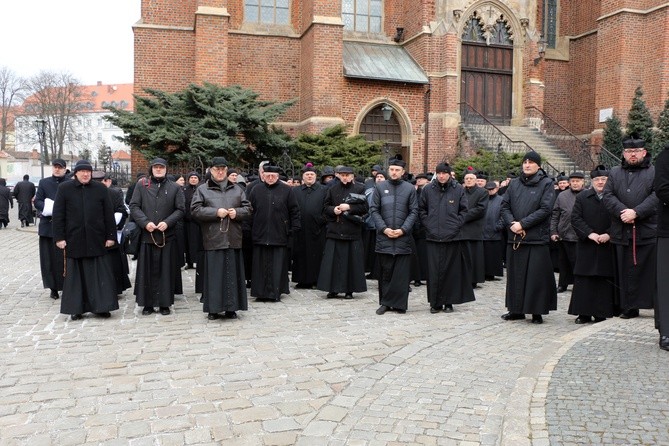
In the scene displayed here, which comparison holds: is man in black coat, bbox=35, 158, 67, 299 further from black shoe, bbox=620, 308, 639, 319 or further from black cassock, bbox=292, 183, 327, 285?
black shoe, bbox=620, 308, 639, 319

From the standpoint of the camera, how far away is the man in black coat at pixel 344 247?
31.9 ft

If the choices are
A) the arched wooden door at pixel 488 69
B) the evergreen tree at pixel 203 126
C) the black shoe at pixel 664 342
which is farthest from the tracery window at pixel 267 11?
the black shoe at pixel 664 342

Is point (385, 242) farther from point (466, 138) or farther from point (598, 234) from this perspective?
point (466, 138)

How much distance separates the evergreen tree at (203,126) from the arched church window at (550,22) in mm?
13936

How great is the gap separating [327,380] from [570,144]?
22.2 metres

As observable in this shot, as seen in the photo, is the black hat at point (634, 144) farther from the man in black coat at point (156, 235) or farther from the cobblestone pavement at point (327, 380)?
the man in black coat at point (156, 235)

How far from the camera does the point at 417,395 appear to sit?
203 inches

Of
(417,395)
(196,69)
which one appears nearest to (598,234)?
(417,395)

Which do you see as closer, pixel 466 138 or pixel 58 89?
pixel 466 138

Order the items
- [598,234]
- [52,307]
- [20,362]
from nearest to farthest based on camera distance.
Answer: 1. [20,362]
2. [598,234]
3. [52,307]

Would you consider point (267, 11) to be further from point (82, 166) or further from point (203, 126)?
point (82, 166)

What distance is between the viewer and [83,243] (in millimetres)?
8023

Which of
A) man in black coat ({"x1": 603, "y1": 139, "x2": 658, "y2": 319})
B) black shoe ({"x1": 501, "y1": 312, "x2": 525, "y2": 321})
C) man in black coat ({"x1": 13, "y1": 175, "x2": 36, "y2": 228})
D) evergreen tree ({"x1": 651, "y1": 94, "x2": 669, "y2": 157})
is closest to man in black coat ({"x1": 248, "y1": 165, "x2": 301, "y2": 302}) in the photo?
black shoe ({"x1": 501, "y1": 312, "x2": 525, "y2": 321})

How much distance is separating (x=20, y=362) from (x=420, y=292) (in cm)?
639
